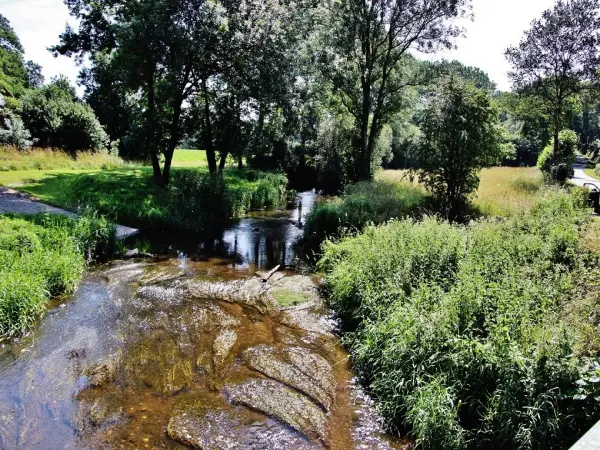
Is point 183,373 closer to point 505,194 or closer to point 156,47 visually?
point 505,194

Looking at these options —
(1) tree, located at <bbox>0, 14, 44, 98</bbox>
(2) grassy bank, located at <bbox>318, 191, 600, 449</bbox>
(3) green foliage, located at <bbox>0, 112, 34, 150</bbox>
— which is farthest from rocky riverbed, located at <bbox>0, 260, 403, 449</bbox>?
(1) tree, located at <bbox>0, 14, 44, 98</bbox>

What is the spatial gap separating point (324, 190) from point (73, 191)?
18387 mm

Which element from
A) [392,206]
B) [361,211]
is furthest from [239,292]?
[392,206]

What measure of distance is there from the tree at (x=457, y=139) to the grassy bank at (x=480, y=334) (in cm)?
586

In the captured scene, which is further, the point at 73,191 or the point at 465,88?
the point at 73,191

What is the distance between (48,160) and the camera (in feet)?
79.4

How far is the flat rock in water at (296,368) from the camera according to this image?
6613 millimetres

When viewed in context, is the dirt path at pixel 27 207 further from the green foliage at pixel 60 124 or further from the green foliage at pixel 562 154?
the green foliage at pixel 562 154

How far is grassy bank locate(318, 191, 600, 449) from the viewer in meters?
4.94

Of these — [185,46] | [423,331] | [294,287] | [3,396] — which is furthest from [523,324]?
A: [185,46]

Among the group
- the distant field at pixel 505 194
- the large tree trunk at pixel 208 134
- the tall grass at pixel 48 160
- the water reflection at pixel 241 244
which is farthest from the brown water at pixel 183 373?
the tall grass at pixel 48 160

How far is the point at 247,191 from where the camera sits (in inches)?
887

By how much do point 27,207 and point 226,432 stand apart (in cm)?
1330

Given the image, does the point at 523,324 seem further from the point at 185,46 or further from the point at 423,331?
the point at 185,46
